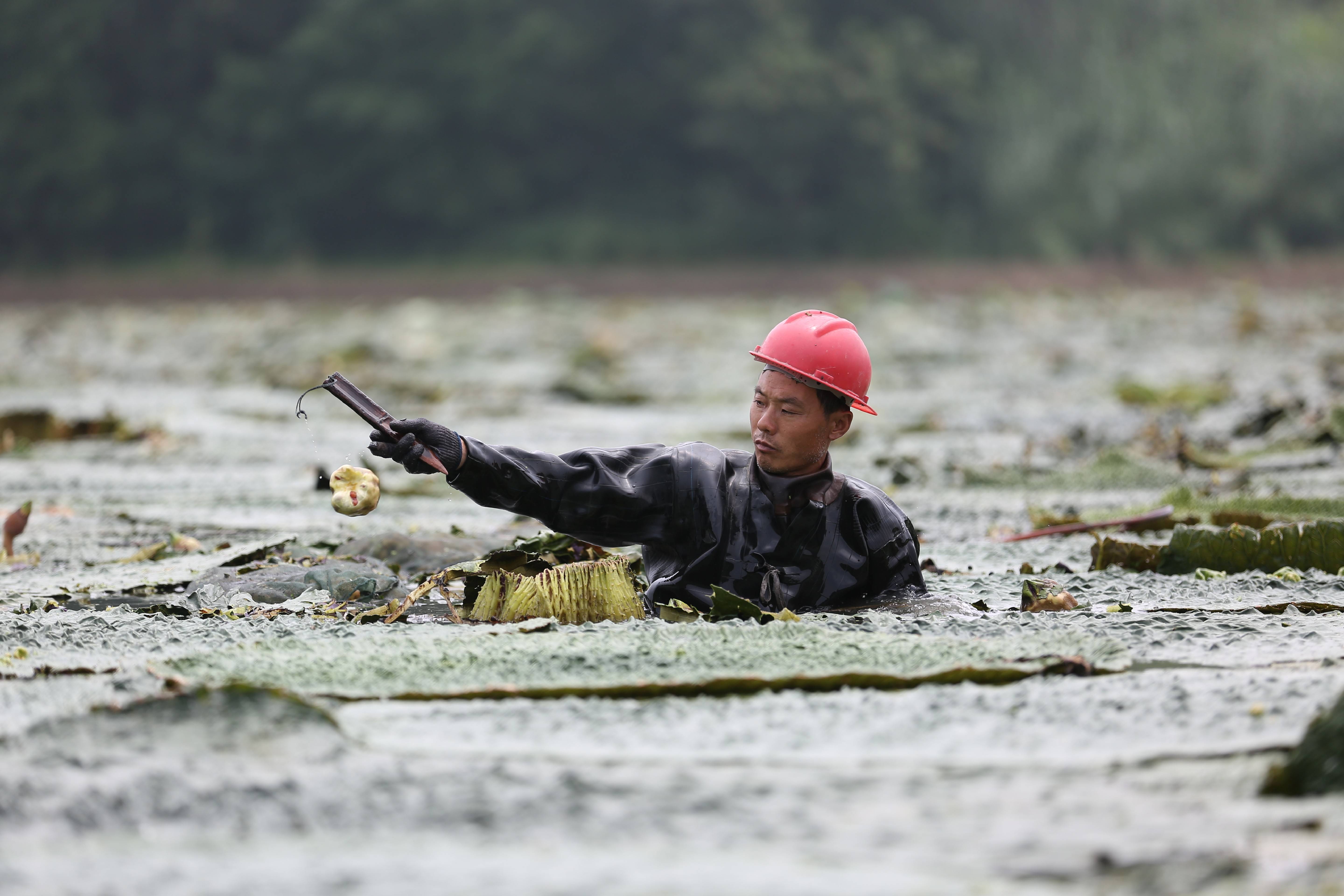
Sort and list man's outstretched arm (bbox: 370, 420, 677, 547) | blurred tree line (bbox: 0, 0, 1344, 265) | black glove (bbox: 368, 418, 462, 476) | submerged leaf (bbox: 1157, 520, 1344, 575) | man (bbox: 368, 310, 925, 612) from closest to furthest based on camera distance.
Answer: black glove (bbox: 368, 418, 462, 476)
man's outstretched arm (bbox: 370, 420, 677, 547)
man (bbox: 368, 310, 925, 612)
submerged leaf (bbox: 1157, 520, 1344, 575)
blurred tree line (bbox: 0, 0, 1344, 265)

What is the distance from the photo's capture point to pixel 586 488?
3193mm

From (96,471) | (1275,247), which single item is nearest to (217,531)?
(96,471)

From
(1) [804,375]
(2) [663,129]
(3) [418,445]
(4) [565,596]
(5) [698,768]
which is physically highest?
(2) [663,129]

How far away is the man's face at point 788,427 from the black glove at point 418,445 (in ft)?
2.18

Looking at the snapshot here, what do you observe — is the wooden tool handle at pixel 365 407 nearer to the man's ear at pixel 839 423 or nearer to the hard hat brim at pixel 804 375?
the hard hat brim at pixel 804 375

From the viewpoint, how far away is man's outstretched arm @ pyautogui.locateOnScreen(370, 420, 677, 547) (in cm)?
302

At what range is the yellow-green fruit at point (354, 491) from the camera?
308 cm

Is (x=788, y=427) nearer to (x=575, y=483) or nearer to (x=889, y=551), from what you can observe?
(x=889, y=551)

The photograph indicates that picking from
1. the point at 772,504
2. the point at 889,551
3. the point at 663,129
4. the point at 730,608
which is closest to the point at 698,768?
the point at 730,608

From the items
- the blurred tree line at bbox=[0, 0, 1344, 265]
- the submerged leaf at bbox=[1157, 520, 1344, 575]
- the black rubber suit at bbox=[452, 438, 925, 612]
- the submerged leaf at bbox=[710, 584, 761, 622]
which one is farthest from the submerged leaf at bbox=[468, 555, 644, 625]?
the blurred tree line at bbox=[0, 0, 1344, 265]

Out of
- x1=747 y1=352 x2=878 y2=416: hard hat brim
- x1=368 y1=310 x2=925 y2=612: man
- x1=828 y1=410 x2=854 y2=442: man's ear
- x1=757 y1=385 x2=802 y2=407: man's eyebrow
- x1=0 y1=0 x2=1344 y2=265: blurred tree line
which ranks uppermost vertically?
x1=0 y1=0 x2=1344 y2=265: blurred tree line

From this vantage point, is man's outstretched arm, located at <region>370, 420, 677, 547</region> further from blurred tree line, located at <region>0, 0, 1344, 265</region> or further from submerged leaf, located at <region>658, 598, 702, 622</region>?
blurred tree line, located at <region>0, 0, 1344, 265</region>

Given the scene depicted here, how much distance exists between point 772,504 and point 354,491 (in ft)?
2.81

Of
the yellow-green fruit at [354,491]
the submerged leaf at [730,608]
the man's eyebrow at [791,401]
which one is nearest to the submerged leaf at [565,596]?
the submerged leaf at [730,608]
